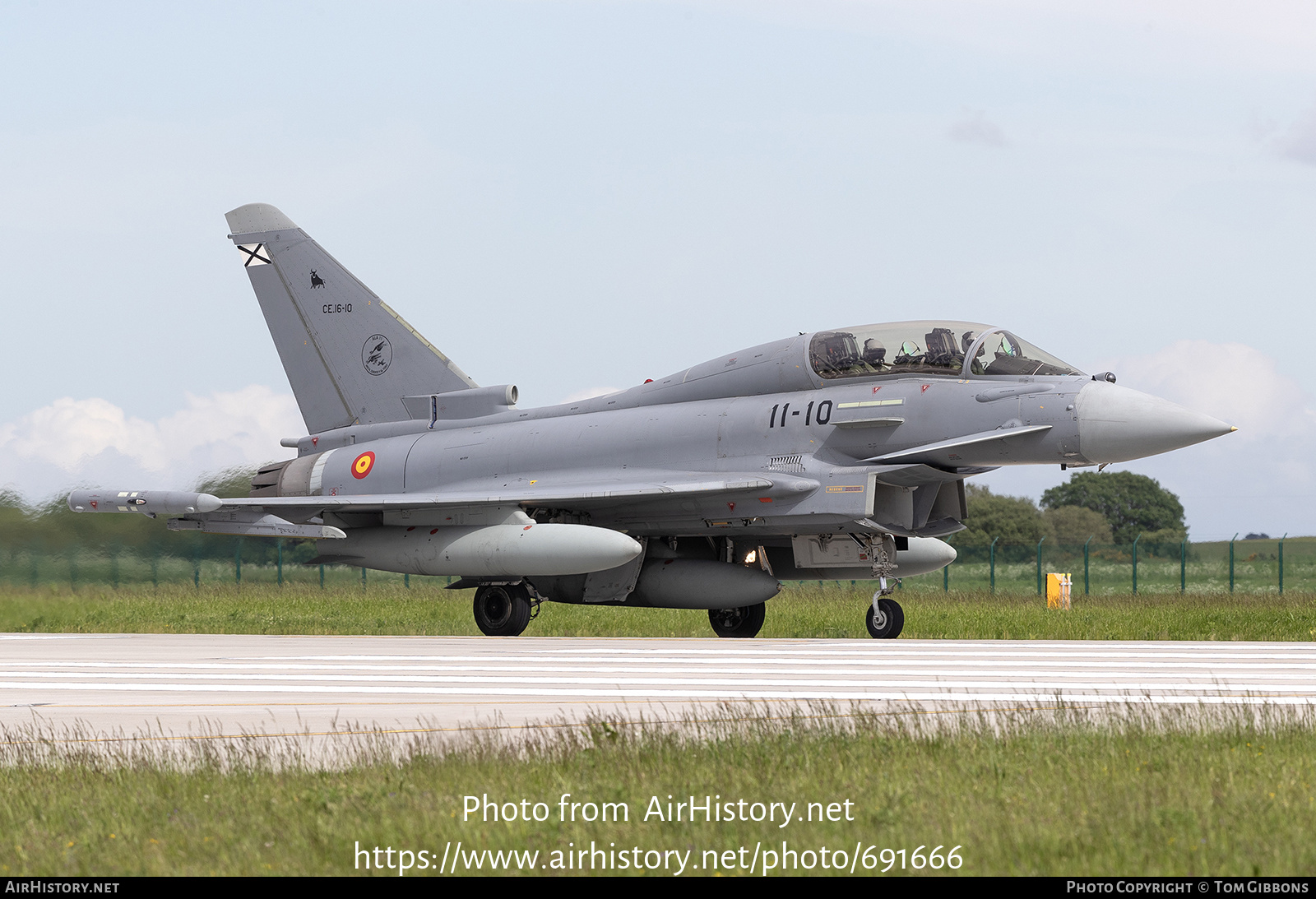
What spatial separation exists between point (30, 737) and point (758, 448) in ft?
36.3

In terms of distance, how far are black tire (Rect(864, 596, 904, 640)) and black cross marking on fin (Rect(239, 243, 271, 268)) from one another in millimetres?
12126

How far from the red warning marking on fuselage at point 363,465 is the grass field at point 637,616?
7.26 feet

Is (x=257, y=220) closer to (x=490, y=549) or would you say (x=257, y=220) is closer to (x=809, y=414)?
(x=490, y=549)

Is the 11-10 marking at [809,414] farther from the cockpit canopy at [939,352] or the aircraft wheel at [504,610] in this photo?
the aircraft wheel at [504,610]

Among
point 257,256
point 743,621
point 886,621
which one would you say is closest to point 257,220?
point 257,256

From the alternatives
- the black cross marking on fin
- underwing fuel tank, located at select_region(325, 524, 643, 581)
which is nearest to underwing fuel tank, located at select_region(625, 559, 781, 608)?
underwing fuel tank, located at select_region(325, 524, 643, 581)

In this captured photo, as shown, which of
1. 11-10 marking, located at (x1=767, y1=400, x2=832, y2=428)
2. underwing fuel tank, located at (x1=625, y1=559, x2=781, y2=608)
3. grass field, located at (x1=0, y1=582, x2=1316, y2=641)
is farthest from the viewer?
grass field, located at (x1=0, y1=582, x2=1316, y2=641)

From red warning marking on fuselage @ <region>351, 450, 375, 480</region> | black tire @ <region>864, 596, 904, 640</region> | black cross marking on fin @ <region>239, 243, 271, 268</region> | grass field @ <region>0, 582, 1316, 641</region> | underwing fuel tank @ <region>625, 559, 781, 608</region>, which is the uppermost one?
black cross marking on fin @ <region>239, 243, 271, 268</region>

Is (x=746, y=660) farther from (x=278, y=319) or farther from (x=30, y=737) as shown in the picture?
(x=278, y=319)

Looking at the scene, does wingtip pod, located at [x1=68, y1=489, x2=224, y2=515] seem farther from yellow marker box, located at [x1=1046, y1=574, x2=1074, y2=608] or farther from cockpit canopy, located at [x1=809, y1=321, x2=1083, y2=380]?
yellow marker box, located at [x1=1046, y1=574, x2=1074, y2=608]

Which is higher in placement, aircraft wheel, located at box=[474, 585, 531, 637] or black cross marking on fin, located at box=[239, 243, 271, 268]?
black cross marking on fin, located at box=[239, 243, 271, 268]

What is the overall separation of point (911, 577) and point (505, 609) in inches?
462

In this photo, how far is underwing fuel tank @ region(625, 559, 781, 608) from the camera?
58.4 feet
